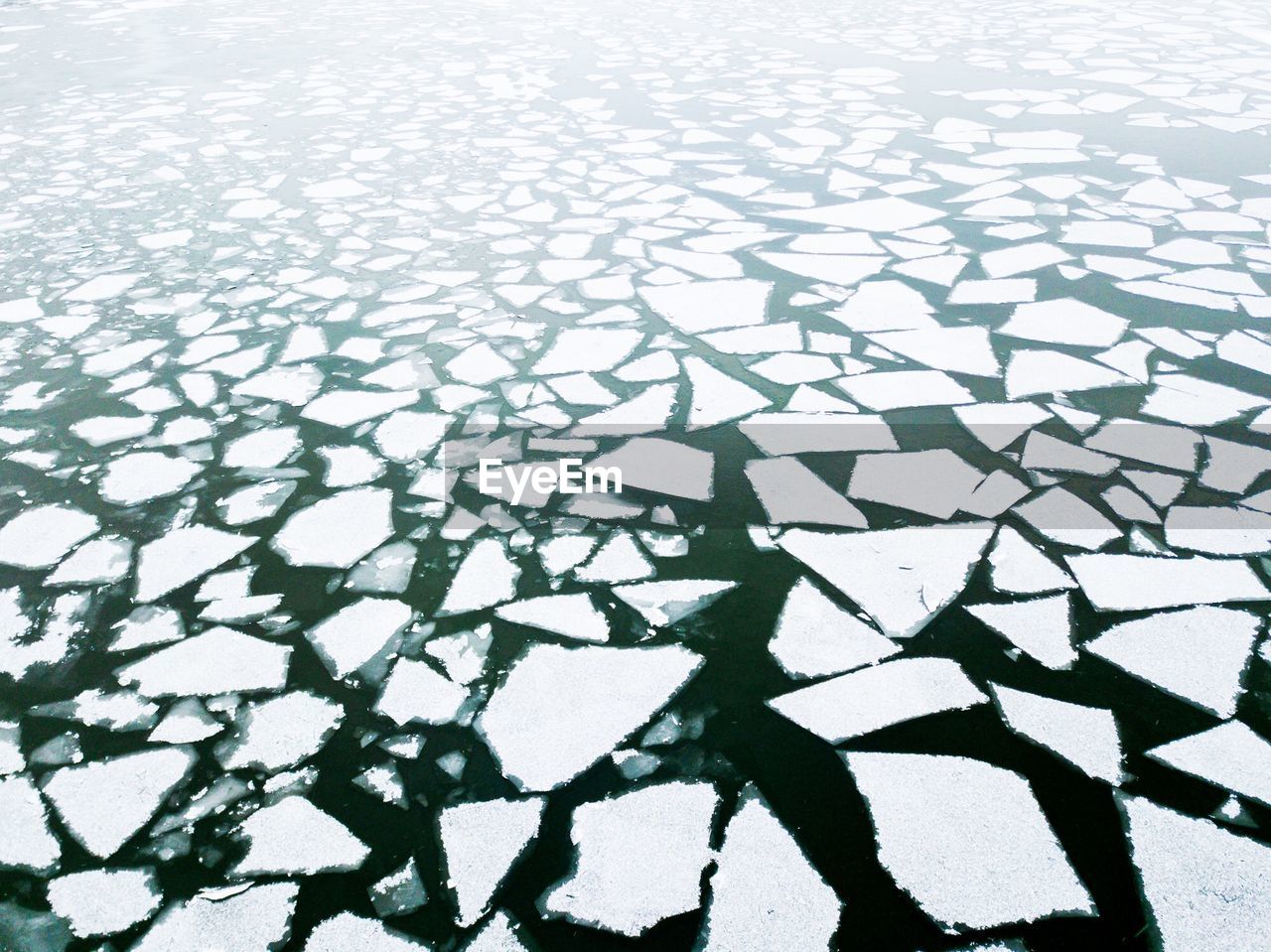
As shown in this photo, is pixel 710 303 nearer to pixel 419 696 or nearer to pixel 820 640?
pixel 820 640

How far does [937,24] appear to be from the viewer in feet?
31.7

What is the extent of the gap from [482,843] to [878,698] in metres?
0.86

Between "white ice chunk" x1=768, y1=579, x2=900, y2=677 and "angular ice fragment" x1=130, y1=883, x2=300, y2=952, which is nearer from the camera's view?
"angular ice fragment" x1=130, y1=883, x2=300, y2=952

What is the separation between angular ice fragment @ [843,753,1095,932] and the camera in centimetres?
144

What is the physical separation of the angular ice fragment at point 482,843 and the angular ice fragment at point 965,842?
0.65 m

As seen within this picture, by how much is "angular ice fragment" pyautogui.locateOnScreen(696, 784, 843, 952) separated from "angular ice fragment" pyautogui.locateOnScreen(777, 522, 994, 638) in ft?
2.06

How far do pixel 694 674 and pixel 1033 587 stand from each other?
884mm

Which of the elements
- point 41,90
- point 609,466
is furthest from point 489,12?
point 609,466

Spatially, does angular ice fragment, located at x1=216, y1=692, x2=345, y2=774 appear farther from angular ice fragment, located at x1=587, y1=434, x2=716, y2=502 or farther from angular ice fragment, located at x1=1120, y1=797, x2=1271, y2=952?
angular ice fragment, located at x1=1120, y1=797, x2=1271, y2=952

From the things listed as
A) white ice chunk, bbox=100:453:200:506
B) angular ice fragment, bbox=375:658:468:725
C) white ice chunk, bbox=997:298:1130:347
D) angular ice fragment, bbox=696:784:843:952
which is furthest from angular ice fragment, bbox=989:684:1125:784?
white ice chunk, bbox=100:453:200:506

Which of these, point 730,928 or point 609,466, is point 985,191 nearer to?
point 609,466

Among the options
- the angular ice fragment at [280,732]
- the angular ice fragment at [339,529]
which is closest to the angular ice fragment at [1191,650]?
the angular ice fragment at [280,732]

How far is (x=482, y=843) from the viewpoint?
61.9 inches

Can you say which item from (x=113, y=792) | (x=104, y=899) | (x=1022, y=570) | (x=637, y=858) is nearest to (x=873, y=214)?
Result: (x=1022, y=570)
